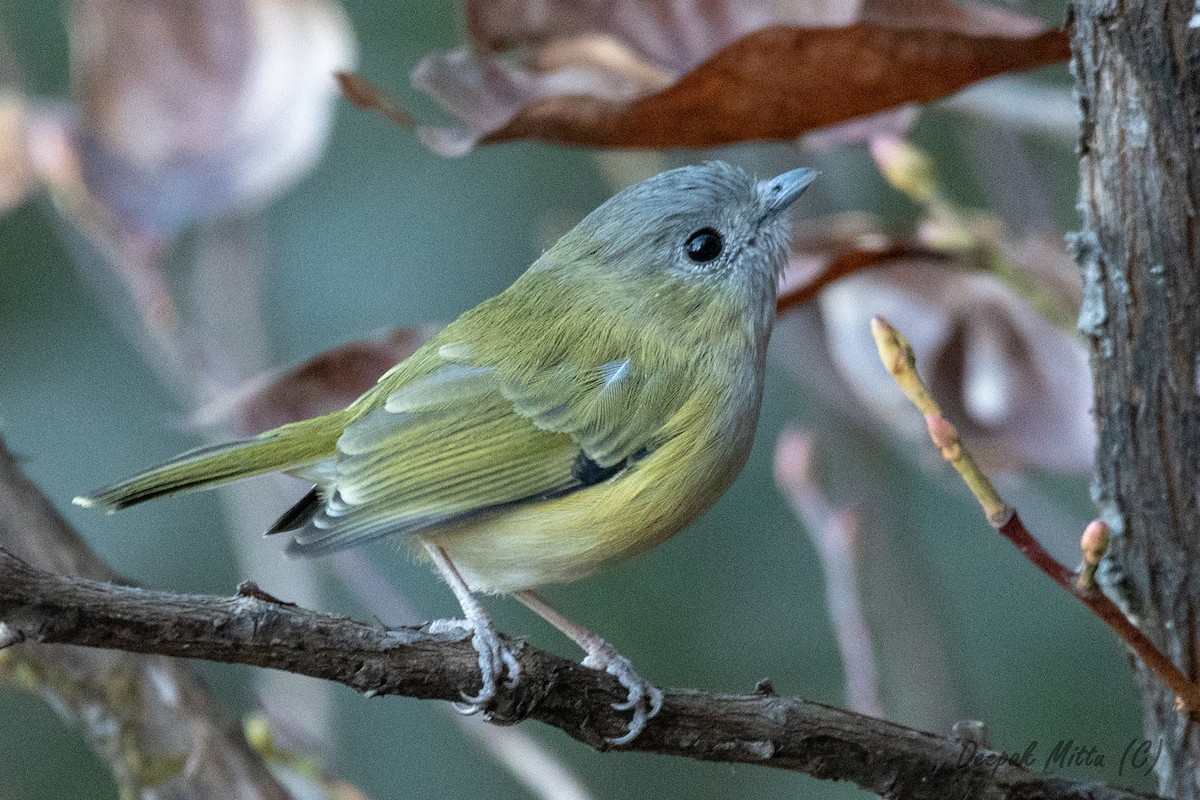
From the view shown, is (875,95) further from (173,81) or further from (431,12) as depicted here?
(431,12)

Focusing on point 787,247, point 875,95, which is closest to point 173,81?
point 787,247

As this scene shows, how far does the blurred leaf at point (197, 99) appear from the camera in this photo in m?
2.99

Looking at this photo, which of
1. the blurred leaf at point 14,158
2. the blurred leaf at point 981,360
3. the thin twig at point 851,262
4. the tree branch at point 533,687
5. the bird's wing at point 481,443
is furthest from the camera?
the blurred leaf at point 14,158

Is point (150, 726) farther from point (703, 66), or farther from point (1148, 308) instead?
point (1148, 308)

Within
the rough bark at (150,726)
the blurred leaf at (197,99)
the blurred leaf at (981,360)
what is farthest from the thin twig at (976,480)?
the blurred leaf at (197,99)

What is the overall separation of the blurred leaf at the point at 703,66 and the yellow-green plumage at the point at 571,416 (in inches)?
10.0

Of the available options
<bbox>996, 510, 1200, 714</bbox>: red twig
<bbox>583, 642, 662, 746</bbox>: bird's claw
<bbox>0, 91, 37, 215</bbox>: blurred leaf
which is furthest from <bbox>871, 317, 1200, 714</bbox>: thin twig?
<bbox>0, 91, 37, 215</bbox>: blurred leaf

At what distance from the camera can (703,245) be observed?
261 cm

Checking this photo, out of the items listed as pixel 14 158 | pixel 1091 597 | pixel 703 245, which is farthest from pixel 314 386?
pixel 1091 597

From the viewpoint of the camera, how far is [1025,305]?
2666 mm

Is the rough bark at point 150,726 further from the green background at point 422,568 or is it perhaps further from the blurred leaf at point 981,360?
the green background at point 422,568

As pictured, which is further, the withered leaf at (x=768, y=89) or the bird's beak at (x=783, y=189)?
the bird's beak at (x=783, y=189)

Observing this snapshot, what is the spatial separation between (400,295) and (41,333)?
1.52 metres

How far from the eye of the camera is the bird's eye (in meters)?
2.60
